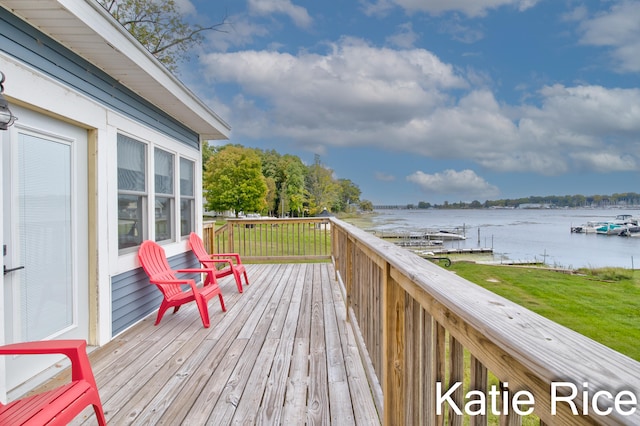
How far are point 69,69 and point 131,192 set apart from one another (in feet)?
4.29

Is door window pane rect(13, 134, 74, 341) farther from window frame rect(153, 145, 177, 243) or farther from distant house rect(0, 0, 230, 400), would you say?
A: window frame rect(153, 145, 177, 243)

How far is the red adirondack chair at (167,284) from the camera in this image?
3528mm

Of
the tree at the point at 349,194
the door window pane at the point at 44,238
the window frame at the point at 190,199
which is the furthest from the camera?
the tree at the point at 349,194

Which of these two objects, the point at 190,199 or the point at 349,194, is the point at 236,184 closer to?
the point at 190,199

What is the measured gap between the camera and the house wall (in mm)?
2336

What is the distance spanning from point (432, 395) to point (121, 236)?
349cm

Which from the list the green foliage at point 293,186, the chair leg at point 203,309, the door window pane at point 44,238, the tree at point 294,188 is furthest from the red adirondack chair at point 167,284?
the tree at point 294,188

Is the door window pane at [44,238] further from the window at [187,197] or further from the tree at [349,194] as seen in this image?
the tree at [349,194]

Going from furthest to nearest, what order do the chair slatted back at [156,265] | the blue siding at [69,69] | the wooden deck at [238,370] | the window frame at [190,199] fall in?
the window frame at [190,199], the chair slatted back at [156,265], the blue siding at [69,69], the wooden deck at [238,370]

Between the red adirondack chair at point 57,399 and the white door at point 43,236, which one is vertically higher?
the white door at point 43,236

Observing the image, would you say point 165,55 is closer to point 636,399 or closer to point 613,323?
point 636,399

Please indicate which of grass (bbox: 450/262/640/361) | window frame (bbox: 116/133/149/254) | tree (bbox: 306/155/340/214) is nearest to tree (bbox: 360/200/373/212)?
tree (bbox: 306/155/340/214)

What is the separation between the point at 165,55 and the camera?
9.39 meters

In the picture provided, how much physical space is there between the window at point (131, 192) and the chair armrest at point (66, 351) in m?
1.83
